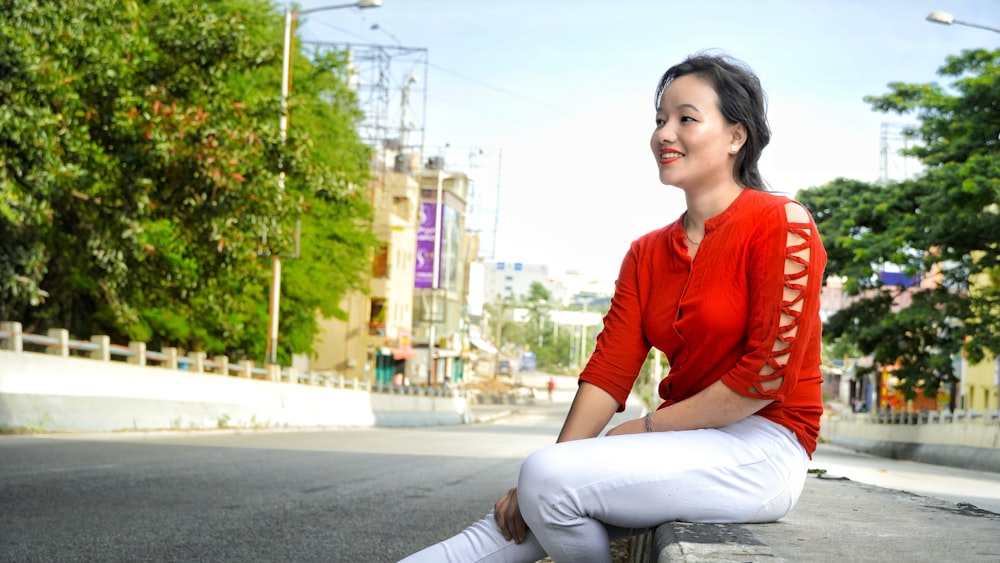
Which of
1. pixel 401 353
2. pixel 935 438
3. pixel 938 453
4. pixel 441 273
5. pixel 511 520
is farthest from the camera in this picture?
pixel 441 273

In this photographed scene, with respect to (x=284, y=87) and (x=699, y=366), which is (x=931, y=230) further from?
(x=699, y=366)

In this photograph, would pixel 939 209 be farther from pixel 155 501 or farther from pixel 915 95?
pixel 155 501

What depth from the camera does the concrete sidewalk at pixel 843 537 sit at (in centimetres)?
312

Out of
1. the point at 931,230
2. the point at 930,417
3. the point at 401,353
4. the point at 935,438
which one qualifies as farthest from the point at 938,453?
the point at 401,353

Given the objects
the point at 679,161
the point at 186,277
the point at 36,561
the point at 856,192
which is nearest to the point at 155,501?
the point at 36,561

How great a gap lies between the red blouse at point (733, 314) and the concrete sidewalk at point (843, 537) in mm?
346

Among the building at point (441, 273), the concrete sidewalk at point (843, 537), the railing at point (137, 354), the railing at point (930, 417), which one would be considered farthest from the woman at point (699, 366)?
the building at point (441, 273)

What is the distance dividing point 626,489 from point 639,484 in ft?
0.12

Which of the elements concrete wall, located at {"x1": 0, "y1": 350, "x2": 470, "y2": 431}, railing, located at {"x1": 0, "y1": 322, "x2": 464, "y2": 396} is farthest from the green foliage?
concrete wall, located at {"x1": 0, "y1": 350, "x2": 470, "y2": 431}

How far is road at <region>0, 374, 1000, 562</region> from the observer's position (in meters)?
6.56

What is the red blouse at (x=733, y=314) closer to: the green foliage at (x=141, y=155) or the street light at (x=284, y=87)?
the green foliage at (x=141, y=155)

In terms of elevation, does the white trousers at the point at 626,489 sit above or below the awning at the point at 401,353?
above

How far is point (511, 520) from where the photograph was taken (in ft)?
11.9

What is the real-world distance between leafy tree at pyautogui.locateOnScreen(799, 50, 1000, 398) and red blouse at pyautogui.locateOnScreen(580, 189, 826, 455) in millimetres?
23181
